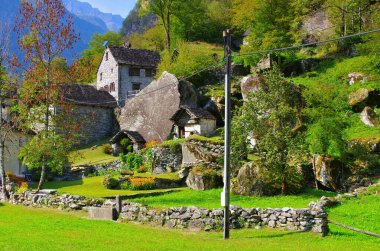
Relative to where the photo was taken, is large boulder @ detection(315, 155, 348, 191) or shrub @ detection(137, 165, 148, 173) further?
shrub @ detection(137, 165, 148, 173)

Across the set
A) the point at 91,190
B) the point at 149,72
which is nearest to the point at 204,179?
the point at 91,190

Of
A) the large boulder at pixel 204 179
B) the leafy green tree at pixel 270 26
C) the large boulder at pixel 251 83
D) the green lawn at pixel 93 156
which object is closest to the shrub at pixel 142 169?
the green lawn at pixel 93 156

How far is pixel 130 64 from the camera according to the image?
201 ft

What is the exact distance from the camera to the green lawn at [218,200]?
23016 mm

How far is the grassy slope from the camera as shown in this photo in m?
33.9

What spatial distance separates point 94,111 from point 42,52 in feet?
78.5

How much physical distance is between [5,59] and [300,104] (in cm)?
2343

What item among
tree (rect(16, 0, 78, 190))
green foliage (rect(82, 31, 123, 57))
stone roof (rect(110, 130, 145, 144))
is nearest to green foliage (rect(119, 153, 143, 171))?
stone roof (rect(110, 130, 145, 144))

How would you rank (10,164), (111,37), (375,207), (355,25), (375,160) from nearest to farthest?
(375,207)
(375,160)
(10,164)
(355,25)
(111,37)

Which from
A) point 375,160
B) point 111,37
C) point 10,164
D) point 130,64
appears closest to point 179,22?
point 130,64

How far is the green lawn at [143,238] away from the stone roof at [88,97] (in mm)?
33913

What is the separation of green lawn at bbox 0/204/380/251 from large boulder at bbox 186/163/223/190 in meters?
11.2

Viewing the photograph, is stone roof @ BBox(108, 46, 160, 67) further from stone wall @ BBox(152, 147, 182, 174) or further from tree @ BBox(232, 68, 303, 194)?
tree @ BBox(232, 68, 303, 194)

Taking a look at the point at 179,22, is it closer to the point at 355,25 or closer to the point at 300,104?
the point at 355,25
